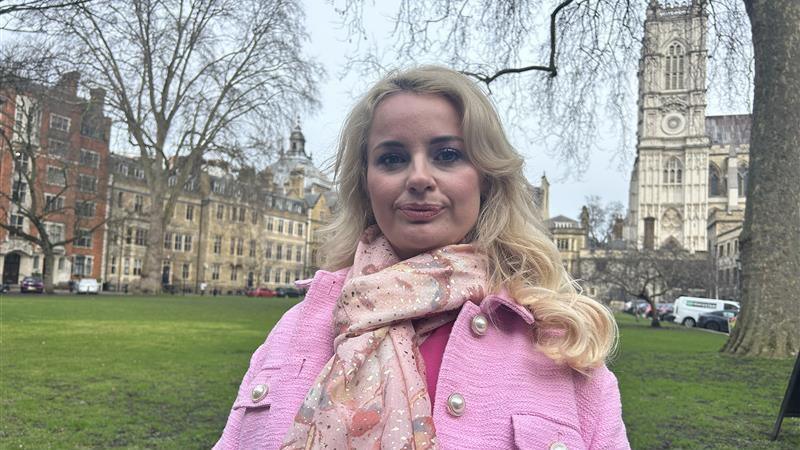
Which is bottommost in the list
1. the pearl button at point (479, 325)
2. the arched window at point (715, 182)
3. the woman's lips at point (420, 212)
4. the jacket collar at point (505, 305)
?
the pearl button at point (479, 325)

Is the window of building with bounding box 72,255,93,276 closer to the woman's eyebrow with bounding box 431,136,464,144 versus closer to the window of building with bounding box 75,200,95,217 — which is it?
the window of building with bounding box 75,200,95,217

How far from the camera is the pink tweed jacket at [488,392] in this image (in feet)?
4.70

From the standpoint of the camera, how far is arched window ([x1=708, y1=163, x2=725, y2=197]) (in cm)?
8575

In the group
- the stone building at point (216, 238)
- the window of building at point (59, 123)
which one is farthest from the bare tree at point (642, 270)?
the window of building at point (59, 123)

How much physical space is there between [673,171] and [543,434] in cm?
9157

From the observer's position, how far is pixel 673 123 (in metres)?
84.7

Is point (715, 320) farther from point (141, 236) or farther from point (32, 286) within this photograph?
point (141, 236)

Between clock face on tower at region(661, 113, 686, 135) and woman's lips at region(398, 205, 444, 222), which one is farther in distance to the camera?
clock face on tower at region(661, 113, 686, 135)

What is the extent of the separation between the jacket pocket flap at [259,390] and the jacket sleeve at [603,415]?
76cm

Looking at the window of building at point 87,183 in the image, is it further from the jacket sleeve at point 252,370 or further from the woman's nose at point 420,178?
the woman's nose at point 420,178

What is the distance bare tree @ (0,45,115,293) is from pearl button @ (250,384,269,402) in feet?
21.0

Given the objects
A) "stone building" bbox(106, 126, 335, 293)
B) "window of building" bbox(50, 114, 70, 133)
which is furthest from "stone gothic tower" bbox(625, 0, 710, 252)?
"window of building" bbox(50, 114, 70, 133)

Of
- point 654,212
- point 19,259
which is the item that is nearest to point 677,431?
point 19,259

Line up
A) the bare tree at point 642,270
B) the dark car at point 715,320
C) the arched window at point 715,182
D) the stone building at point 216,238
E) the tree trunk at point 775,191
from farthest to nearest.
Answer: the arched window at point 715,182 → the stone building at point 216,238 → the bare tree at point 642,270 → the dark car at point 715,320 → the tree trunk at point 775,191
